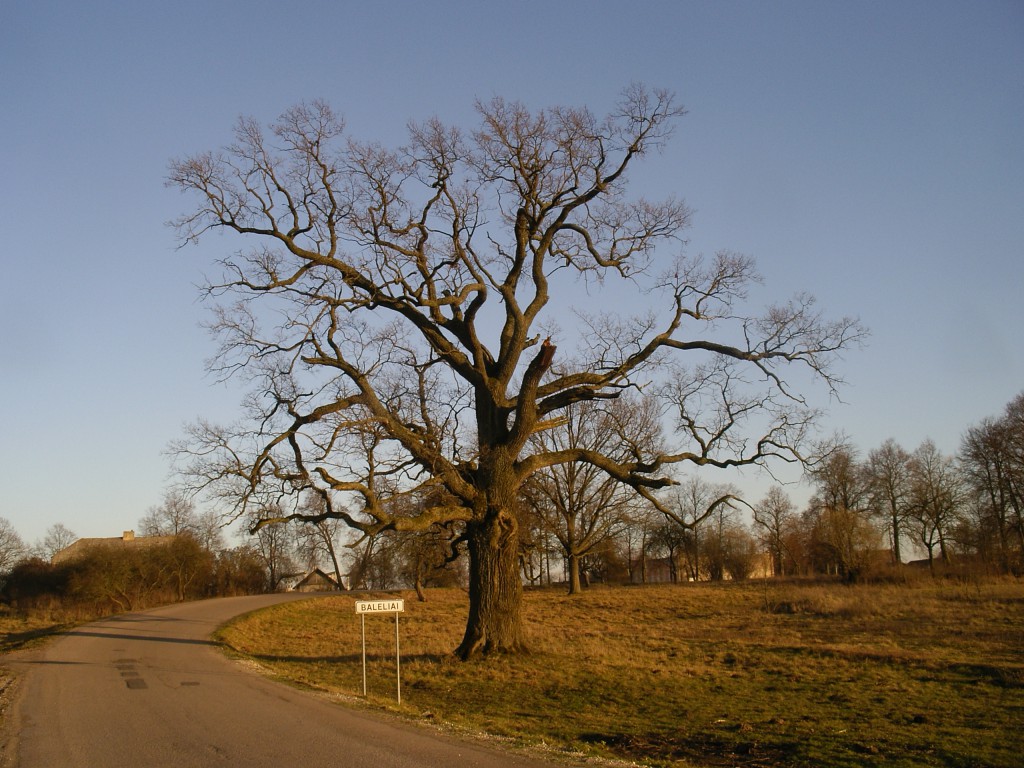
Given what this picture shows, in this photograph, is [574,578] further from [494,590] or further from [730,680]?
[730,680]

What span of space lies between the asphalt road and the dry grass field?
107cm

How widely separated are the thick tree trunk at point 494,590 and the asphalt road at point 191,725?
464 cm

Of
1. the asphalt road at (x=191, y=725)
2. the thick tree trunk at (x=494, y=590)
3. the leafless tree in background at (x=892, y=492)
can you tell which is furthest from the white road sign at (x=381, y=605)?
the leafless tree in background at (x=892, y=492)

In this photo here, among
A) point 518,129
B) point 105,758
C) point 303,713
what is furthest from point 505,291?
point 105,758

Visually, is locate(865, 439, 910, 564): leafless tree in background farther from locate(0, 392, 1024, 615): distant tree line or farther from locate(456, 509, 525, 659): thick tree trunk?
locate(456, 509, 525, 659): thick tree trunk

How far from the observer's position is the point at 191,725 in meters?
10.9

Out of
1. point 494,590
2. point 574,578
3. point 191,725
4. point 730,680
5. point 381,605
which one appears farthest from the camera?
point 574,578

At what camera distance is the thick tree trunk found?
59.1 feet

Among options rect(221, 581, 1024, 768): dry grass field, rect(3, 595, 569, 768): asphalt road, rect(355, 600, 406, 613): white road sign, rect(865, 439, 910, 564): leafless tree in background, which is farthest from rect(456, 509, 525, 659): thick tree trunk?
rect(865, 439, 910, 564): leafless tree in background

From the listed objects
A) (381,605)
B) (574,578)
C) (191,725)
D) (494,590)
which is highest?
(381,605)

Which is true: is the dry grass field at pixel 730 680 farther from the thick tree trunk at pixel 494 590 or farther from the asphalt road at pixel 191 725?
the asphalt road at pixel 191 725

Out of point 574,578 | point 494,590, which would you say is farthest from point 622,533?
point 494,590

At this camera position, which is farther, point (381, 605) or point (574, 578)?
point (574, 578)

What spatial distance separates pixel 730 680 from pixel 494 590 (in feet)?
17.7
